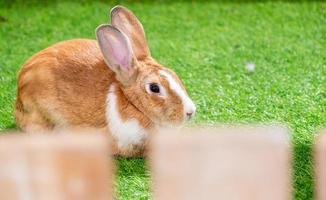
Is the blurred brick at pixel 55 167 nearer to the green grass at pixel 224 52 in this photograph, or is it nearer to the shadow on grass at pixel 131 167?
the green grass at pixel 224 52

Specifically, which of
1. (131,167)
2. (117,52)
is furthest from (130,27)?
(131,167)

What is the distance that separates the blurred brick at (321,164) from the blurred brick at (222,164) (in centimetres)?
6

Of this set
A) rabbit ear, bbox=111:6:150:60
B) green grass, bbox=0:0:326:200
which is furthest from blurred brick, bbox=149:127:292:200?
rabbit ear, bbox=111:6:150:60

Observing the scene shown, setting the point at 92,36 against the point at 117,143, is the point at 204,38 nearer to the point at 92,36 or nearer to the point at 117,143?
the point at 92,36

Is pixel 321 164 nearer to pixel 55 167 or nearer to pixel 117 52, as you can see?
pixel 55 167

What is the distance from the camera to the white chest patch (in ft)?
11.2

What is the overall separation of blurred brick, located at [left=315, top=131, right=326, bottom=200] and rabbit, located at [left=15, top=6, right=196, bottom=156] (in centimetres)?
162

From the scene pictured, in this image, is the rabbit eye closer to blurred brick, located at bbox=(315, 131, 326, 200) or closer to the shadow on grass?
the shadow on grass

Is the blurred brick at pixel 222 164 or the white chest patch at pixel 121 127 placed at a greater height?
the blurred brick at pixel 222 164

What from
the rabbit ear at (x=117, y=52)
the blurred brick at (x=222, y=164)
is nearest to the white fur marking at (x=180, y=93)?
the rabbit ear at (x=117, y=52)

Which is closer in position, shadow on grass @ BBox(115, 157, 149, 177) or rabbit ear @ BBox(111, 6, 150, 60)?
shadow on grass @ BBox(115, 157, 149, 177)

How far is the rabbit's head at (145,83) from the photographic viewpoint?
3.36m

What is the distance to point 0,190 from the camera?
1715 mm

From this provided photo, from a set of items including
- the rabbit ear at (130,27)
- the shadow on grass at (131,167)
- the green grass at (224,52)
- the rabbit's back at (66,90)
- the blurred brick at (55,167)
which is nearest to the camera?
the blurred brick at (55,167)
